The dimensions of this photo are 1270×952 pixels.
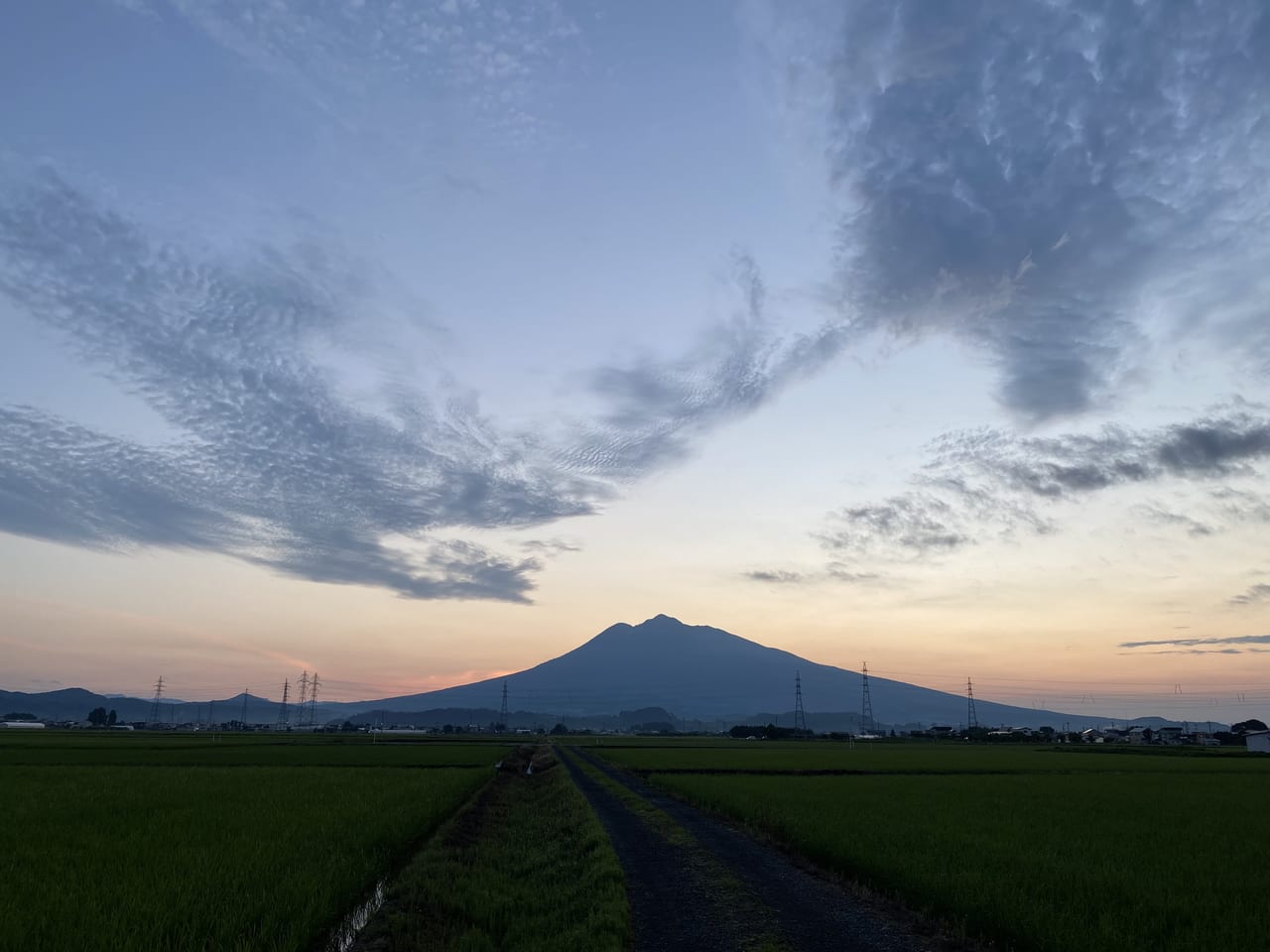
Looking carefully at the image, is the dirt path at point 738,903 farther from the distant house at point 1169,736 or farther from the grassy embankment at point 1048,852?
the distant house at point 1169,736

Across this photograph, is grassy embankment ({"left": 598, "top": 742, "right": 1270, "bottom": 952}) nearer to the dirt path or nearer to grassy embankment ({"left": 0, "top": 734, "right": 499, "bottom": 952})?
the dirt path

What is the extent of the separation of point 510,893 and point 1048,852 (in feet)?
39.3

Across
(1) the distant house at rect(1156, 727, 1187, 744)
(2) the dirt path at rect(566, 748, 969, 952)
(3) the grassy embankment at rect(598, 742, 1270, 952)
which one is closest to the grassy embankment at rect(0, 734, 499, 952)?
(2) the dirt path at rect(566, 748, 969, 952)

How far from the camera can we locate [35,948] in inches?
395

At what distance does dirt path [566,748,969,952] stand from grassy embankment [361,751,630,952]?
0.58m

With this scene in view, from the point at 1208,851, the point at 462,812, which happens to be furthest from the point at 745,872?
the point at 462,812

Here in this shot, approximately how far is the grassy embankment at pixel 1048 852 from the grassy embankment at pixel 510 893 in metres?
5.23

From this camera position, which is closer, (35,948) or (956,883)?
(35,948)

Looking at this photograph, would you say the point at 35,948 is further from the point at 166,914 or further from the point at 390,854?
the point at 390,854

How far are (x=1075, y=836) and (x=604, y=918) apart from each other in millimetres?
14710

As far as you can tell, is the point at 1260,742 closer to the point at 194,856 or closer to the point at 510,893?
the point at 510,893

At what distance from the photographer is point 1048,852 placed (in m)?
17.6

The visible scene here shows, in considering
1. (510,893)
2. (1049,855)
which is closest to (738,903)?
(510,893)

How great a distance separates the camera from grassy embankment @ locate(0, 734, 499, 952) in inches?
434
